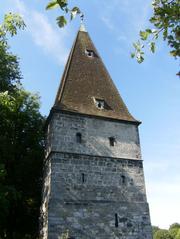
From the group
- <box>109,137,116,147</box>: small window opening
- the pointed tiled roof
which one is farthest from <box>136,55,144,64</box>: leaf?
<box>109,137,116,147</box>: small window opening

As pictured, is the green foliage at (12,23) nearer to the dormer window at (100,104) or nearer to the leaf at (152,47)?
the leaf at (152,47)

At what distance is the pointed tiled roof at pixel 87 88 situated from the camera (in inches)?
770

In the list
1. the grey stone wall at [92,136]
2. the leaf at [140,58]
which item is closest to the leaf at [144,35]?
the leaf at [140,58]

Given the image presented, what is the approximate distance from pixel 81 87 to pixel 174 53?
16789mm

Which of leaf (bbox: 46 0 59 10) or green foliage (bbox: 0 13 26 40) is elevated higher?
green foliage (bbox: 0 13 26 40)

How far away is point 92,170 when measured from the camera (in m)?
17.4

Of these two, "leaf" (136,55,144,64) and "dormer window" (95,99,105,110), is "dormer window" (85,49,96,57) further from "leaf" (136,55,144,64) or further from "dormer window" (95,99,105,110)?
"leaf" (136,55,144,64)

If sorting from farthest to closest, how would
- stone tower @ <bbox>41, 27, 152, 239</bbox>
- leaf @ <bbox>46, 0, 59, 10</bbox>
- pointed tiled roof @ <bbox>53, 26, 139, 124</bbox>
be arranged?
1. pointed tiled roof @ <bbox>53, 26, 139, 124</bbox>
2. stone tower @ <bbox>41, 27, 152, 239</bbox>
3. leaf @ <bbox>46, 0, 59, 10</bbox>

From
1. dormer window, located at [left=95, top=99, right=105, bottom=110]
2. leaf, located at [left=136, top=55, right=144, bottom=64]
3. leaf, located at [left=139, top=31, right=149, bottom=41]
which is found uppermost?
dormer window, located at [left=95, top=99, right=105, bottom=110]

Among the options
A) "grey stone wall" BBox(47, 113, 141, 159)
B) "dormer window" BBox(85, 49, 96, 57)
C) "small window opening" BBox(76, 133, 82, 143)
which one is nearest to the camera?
"grey stone wall" BBox(47, 113, 141, 159)

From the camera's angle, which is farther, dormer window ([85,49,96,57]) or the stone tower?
dormer window ([85,49,96,57])

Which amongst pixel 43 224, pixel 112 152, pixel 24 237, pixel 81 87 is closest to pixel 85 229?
pixel 43 224

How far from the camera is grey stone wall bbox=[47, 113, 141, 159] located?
17.7 meters

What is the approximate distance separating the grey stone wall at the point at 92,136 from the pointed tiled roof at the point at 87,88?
1.82 feet
